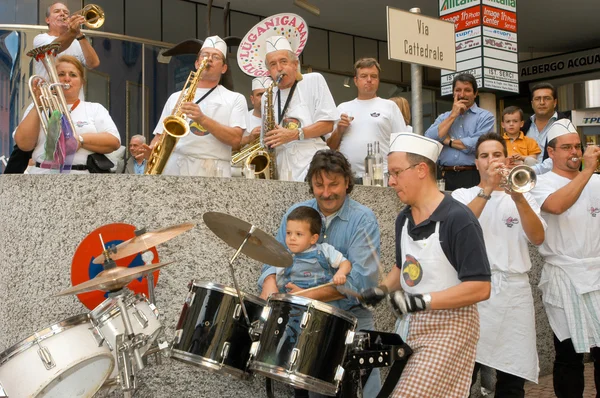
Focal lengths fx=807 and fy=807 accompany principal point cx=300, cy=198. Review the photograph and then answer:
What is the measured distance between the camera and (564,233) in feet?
17.9

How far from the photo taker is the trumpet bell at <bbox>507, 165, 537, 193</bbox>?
15.8 feet

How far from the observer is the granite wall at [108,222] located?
189 inches

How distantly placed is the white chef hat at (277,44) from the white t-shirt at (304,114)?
31 cm

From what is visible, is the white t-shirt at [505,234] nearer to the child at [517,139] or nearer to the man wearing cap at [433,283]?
the man wearing cap at [433,283]

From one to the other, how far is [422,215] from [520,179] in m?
1.26

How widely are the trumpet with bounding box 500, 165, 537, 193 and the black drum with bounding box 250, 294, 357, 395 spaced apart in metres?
1.55

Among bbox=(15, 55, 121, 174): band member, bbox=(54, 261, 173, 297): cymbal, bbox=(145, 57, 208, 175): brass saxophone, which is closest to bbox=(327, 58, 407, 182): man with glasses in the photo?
bbox=(145, 57, 208, 175): brass saxophone

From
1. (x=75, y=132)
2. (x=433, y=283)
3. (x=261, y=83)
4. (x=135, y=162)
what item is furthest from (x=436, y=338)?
(x=135, y=162)

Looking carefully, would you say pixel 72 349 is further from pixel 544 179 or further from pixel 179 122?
pixel 544 179

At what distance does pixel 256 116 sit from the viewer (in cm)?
694

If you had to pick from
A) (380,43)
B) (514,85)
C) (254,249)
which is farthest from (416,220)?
(380,43)

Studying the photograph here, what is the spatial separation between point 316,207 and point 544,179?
1.80 metres

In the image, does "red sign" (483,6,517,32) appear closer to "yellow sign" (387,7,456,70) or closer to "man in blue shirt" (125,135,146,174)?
"man in blue shirt" (125,135,146,174)

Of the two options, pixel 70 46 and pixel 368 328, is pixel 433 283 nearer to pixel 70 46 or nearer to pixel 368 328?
pixel 368 328
